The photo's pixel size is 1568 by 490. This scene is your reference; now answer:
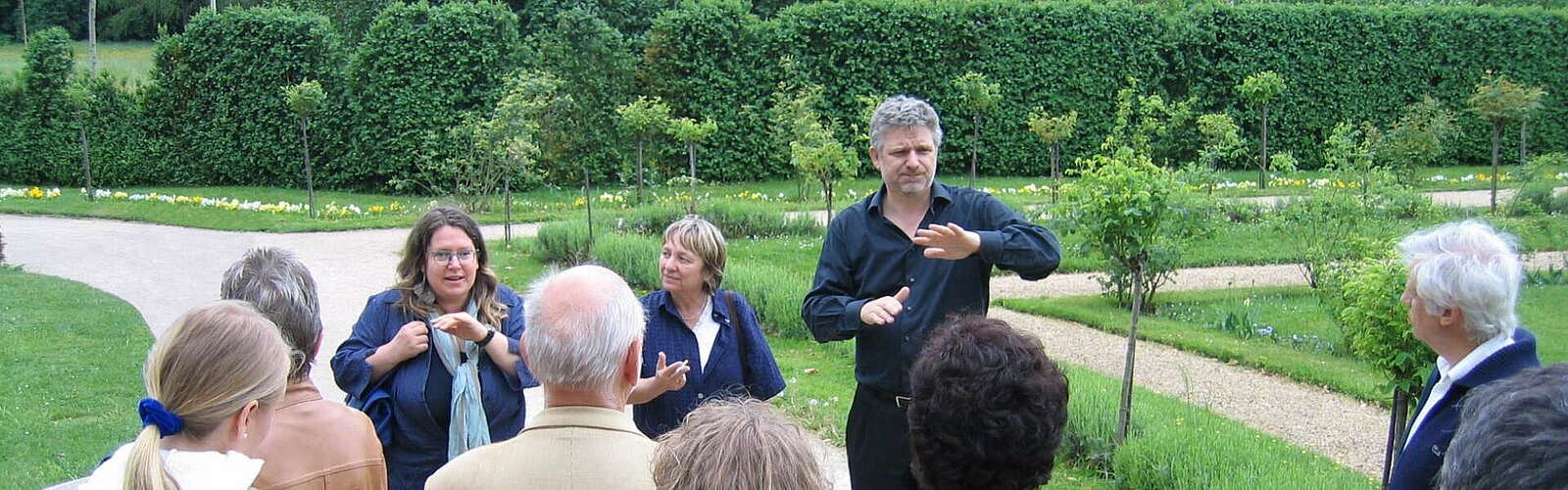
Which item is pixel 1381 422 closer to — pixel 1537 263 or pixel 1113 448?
pixel 1113 448

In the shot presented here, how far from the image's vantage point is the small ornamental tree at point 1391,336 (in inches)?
175

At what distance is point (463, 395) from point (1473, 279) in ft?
8.81

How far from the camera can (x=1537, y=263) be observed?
11.8m

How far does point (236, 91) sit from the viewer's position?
2108 centimetres

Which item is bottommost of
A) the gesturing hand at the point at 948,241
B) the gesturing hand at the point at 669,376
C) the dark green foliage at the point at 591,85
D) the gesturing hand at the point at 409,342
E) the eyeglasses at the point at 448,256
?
the gesturing hand at the point at 669,376

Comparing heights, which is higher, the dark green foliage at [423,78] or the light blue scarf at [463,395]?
the dark green foliage at [423,78]

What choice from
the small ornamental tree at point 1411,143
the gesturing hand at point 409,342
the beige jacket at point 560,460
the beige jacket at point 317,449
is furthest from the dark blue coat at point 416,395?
the small ornamental tree at point 1411,143

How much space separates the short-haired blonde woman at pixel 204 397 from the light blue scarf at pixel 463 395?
3.86 feet

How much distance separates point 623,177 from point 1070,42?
9039 millimetres

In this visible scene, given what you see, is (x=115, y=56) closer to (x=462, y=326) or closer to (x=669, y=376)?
(x=462, y=326)

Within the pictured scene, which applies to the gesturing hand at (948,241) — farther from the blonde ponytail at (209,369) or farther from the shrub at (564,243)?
the shrub at (564,243)

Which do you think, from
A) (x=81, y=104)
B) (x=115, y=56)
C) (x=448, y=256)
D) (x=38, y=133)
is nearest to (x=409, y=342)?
(x=448, y=256)

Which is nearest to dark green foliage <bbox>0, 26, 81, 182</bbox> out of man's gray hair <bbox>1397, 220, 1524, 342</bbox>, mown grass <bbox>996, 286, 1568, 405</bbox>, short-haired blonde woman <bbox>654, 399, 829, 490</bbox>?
mown grass <bbox>996, 286, 1568, 405</bbox>

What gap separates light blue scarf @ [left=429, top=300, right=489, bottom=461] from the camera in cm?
351
